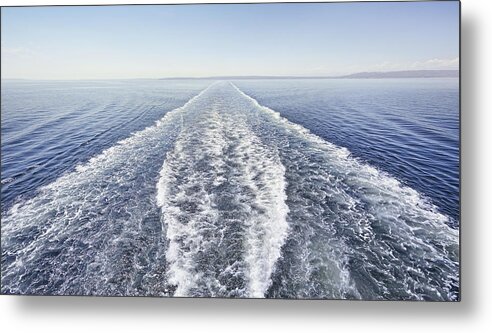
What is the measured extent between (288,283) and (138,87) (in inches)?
126

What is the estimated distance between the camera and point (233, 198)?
3.68m

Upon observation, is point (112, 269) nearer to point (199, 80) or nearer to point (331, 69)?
point (199, 80)

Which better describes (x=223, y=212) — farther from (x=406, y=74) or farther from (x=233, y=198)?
(x=406, y=74)

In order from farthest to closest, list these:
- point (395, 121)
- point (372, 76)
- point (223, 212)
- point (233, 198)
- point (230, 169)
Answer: point (395, 121) < point (230, 169) < point (372, 76) < point (233, 198) < point (223, 212)

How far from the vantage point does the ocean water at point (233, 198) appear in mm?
3098

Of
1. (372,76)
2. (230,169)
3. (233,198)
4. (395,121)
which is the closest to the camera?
(233,198)

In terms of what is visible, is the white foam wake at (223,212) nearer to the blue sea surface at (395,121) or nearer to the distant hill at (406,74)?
the blue sea surface at (395,121)

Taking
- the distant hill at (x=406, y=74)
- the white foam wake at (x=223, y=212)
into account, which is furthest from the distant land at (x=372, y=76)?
the white foam wake at (x=223, y=212)

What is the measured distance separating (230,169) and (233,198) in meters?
0.58

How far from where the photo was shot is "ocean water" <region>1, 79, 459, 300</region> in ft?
10.2

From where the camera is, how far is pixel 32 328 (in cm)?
341

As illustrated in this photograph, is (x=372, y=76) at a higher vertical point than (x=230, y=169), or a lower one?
higher

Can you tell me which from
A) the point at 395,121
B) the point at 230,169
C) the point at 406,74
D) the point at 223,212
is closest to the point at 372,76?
the point at 406,74

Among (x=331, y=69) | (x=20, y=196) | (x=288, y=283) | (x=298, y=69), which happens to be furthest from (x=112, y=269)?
(x=331, y=69)
